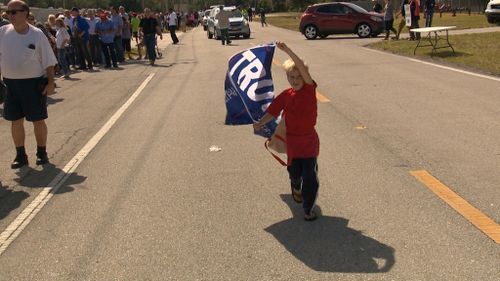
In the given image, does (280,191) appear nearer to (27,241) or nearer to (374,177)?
(374,177)

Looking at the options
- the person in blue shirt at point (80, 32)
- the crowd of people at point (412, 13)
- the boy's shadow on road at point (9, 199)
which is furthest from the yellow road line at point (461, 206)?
the crowd of people at point (412, 13)

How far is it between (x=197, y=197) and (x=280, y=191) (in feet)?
2.59

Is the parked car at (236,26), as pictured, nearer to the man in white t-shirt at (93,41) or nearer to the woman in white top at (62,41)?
the man in white t-shirt at (93,41)

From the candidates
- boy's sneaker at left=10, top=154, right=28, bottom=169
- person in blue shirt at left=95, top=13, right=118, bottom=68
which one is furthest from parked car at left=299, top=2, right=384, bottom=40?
boy's sneaker at left=10, top=154, right=28, bottom=169

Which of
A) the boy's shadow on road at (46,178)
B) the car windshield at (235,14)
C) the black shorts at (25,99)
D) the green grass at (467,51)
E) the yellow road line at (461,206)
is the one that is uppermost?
the car windshield at (235,14)

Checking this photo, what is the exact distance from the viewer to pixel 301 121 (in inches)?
185

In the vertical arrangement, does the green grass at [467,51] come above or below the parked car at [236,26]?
below

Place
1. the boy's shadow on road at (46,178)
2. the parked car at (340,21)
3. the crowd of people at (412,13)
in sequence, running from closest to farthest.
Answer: the boy's shadow on road at (46,178)
the crowd of people at (412,13)
the parked car at (340,21)

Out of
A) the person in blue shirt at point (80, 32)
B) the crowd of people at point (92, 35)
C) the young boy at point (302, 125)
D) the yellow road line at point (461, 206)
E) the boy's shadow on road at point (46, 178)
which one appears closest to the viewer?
the yellow road line at point (461, 206)

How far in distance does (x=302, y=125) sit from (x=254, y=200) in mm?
1003

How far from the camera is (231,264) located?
402 cm

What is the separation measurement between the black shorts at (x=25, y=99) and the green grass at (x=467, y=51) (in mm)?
10041

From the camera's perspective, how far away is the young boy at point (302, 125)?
4641 mm

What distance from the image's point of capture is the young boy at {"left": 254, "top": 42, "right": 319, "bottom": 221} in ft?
15.2
